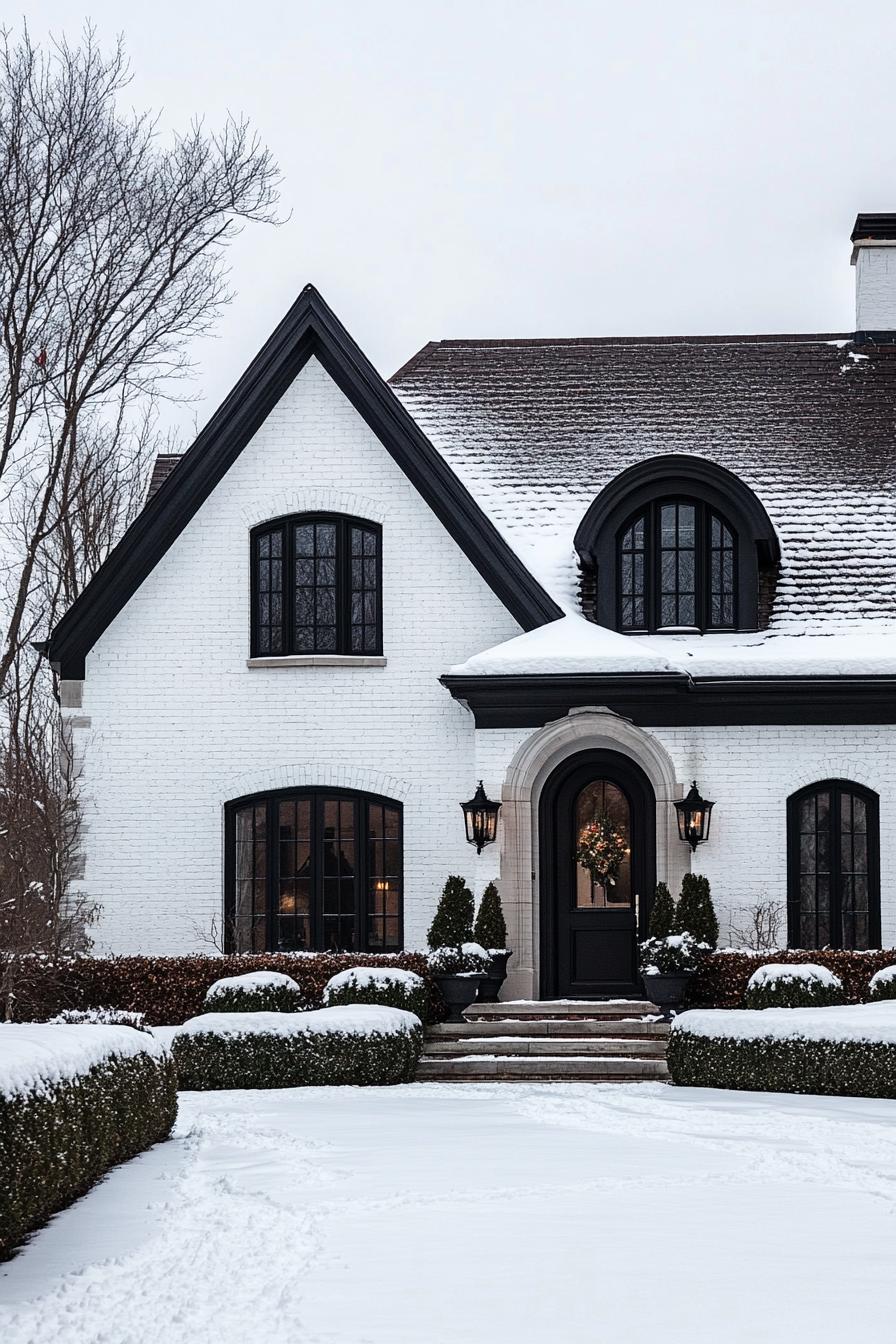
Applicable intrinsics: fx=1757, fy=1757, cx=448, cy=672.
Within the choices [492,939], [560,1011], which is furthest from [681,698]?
[560,1011]

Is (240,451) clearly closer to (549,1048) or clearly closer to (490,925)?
(490,925)

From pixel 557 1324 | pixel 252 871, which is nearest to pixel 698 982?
pixel 252 871

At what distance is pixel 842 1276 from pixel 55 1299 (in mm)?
3161

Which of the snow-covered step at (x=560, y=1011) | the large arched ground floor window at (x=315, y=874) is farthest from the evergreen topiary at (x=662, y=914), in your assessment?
the large arched ground floor window at (x=315, y=874)

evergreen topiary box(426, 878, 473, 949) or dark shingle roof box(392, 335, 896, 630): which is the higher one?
dark shingle roof box(392, 335, 896, 630)

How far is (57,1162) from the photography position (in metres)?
8.48

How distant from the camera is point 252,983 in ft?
53.6

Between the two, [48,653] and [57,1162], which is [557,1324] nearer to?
[57,1162]

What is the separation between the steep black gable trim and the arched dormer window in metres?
1.03

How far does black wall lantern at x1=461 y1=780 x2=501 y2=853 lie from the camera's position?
18109 millimetres

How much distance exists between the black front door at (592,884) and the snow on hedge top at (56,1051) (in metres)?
7.60

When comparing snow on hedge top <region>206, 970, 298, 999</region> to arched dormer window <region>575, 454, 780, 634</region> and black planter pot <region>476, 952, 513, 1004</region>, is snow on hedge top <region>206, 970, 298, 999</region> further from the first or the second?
arched dormer window <region>575, 454, 780, 634</region>

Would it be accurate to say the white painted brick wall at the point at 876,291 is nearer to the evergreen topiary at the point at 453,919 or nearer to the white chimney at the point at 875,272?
the white chimney at the point at 875,272

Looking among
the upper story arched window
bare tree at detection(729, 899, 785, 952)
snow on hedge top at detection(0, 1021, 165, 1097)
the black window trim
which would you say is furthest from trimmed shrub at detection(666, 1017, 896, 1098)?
the upper story arched window
